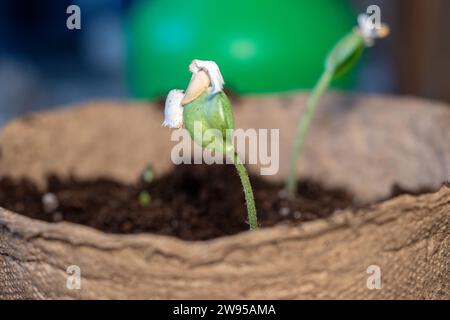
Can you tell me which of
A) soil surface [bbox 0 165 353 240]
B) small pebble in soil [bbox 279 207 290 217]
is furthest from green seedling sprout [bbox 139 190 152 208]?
small pebble in soil [bbox 279 207 290 217]

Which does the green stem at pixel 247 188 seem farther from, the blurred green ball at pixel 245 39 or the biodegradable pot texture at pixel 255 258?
the blurred green ball at pixel 245 39

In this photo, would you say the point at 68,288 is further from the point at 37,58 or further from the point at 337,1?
the point at 37,58

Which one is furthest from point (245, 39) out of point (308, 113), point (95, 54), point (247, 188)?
point (95, 54)

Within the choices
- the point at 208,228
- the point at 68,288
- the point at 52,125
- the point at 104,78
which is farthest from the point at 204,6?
the point at 104,78

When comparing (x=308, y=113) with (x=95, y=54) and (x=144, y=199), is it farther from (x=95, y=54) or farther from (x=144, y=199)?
(x=95, y=54)

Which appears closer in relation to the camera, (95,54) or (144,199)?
(144,199)

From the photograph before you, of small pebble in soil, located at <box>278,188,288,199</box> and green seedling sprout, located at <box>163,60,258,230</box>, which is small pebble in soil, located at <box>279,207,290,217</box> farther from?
green seedling sprout, located at <box>163,60,258,230</box>
